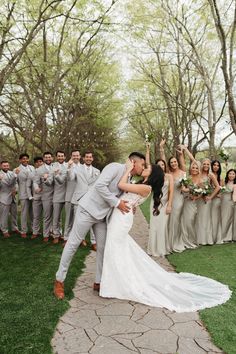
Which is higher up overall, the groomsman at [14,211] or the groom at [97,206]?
the groom at [97,206]

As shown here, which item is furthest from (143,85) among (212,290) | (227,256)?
(212,290)

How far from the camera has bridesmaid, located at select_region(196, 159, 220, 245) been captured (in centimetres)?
930

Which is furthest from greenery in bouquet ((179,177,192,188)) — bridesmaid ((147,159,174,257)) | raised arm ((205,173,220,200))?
raised arm ((205,173,220,200))

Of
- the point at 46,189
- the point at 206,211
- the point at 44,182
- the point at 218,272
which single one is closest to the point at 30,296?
the point at 218,272

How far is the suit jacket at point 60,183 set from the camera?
29.5ft

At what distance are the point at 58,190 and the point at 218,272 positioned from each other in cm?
442

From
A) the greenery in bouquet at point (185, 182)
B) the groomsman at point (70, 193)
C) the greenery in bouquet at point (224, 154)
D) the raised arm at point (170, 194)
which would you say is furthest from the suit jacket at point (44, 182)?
the greenery in bouquet at point (224, 154)

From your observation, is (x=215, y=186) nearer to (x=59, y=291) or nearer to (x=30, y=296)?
(x=59, y=291)

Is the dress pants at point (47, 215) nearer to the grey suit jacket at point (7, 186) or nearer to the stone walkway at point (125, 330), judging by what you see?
the grey suit jacket at point (7, 186)

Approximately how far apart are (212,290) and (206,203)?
13.8 feet

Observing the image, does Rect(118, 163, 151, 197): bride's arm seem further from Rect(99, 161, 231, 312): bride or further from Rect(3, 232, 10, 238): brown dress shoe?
Rect(3, 232, 10, 238): brown dress shoe

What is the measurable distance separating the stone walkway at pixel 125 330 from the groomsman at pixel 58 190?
407cm

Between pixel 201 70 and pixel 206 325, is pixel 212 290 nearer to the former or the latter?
pixel 206 325

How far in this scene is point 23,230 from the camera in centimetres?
988
